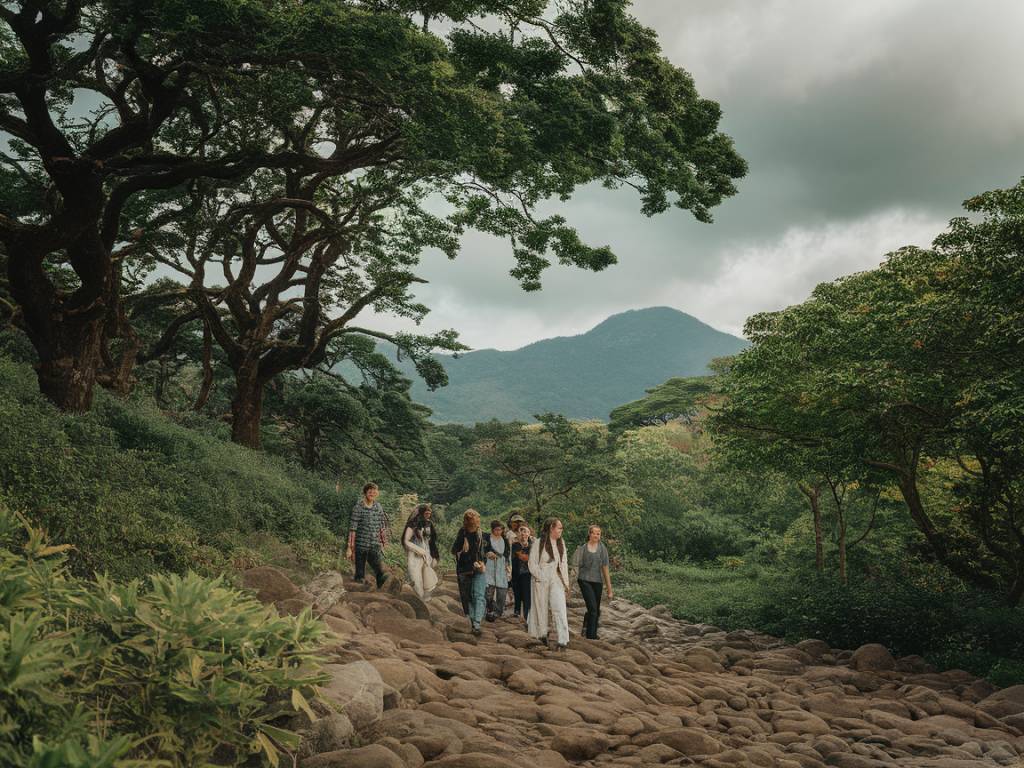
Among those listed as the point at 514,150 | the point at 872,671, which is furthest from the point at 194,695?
the point at 872,671

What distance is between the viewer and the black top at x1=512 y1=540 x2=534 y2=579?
11727 mm

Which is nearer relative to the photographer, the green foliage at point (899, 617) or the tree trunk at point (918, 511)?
the green foliage at point (899, 617)

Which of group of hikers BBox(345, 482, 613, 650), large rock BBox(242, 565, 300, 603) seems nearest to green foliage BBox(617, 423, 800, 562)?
group of hikers BBox(345, 482, 613, 650)

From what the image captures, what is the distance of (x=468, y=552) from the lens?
1016 cm

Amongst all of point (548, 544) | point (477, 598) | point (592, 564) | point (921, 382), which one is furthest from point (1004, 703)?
point (477, 598)

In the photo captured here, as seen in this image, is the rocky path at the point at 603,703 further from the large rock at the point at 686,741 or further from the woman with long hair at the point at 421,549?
the woman with long hair at the point at 421,549

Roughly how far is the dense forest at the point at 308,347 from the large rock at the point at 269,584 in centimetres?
37

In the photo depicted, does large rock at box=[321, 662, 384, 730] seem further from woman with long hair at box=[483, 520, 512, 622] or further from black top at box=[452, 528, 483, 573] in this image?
woman with long hair at box=[483, 520, 512, 622]

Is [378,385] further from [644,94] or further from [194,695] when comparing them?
[194,695]

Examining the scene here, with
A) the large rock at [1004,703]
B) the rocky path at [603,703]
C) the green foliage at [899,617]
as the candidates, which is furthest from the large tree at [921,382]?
the rocky path at [603,703]

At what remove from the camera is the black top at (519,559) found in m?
11.7

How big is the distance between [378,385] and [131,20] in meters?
15.6

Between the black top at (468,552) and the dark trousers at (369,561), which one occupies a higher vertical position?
the black top at (468,552)

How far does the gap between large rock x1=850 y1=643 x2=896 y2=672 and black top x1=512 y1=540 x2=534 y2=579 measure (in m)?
5.40
